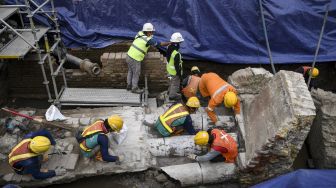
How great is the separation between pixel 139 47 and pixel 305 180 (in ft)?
13.1

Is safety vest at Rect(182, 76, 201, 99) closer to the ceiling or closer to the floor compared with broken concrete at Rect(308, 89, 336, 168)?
closer to the ceiling

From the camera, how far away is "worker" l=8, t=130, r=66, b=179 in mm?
4918

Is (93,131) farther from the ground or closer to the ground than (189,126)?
farther from the ground

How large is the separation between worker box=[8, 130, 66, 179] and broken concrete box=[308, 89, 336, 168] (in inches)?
195

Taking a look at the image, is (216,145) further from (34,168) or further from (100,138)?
(34,168)

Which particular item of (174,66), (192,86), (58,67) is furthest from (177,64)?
(58,67)

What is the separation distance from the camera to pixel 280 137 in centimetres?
460

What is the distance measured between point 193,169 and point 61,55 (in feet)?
13.0

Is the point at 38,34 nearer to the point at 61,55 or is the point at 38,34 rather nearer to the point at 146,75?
the point at 61,55

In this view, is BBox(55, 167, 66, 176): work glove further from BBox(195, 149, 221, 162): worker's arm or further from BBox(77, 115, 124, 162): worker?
BBox(195, 149, 221, 162): worker's arm

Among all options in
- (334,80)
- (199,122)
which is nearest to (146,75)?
(199,122)

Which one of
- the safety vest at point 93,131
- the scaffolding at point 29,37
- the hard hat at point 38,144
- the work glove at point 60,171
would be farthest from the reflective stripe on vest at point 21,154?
the scaffolding at point 29,37

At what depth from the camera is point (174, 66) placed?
675 cm

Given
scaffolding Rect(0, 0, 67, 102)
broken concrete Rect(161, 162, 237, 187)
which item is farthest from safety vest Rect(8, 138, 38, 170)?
broken concrete Rect(161, 162, 237, 187)
